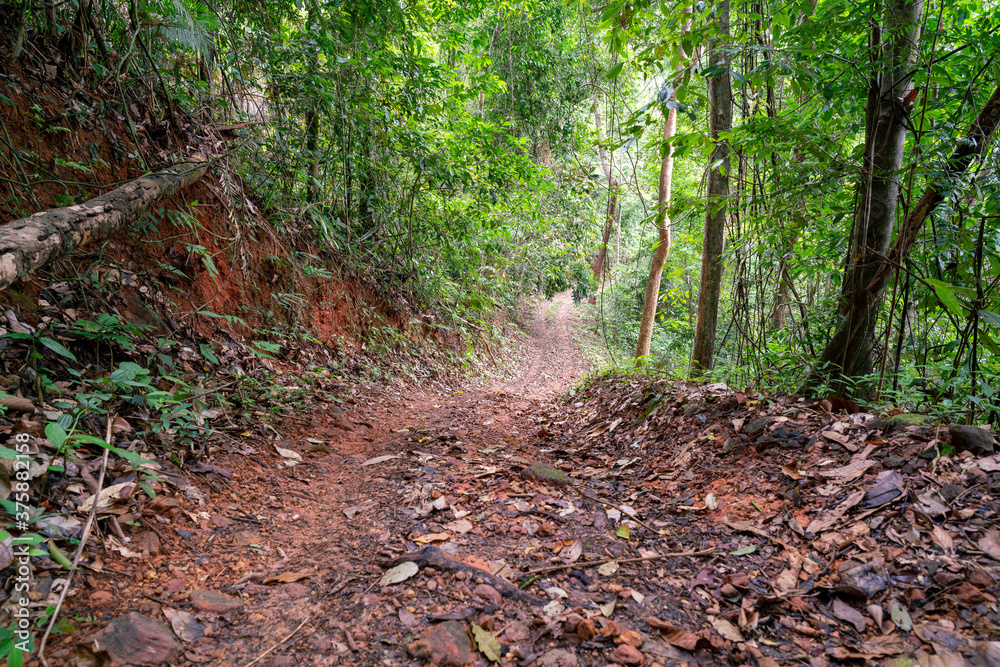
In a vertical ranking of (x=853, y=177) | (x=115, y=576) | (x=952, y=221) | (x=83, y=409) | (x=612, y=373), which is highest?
(x=853, y=177)

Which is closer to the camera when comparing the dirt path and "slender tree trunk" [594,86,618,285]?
the dirt path

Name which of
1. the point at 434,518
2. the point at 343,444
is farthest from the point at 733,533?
the point at 343,444

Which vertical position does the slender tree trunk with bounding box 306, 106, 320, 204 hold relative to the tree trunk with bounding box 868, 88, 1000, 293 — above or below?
above

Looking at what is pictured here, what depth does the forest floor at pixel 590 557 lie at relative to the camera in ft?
5.45

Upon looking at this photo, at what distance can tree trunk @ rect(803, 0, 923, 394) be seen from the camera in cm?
315

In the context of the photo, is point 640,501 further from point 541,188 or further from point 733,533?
point 541,188

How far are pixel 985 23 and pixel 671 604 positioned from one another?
13.3 feet

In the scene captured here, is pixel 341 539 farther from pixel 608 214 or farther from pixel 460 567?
pixel 608 214

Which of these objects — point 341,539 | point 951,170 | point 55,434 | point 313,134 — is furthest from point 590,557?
point 313,134

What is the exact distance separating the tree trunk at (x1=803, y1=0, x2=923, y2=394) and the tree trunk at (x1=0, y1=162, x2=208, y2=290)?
4862 millimetres

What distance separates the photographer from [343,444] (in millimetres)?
4164

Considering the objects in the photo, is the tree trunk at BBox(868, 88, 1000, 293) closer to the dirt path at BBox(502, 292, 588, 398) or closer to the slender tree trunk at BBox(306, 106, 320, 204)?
the slender tree trunk at BBox(306, 106, 320, 204)

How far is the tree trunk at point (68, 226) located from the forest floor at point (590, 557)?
52.4 inches

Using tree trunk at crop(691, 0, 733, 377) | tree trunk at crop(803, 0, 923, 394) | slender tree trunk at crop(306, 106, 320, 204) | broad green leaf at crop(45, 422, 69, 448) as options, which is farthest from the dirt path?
broad green leaf at crop(45, 422, 69, 448)
